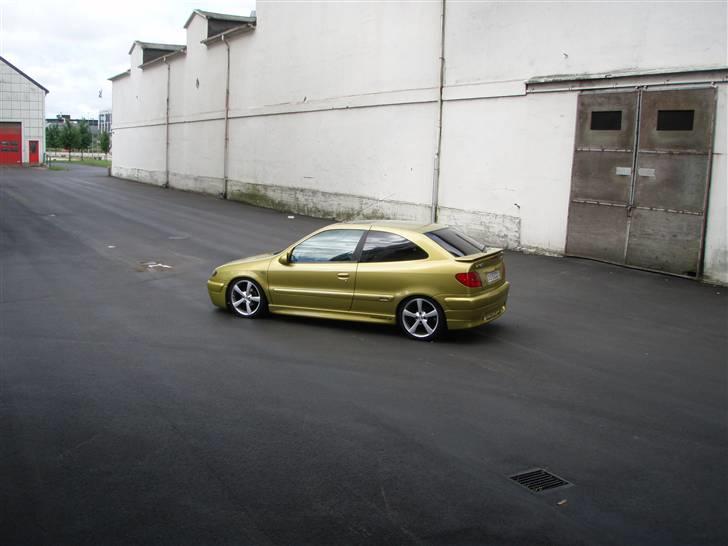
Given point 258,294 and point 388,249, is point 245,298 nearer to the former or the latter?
point 258,294

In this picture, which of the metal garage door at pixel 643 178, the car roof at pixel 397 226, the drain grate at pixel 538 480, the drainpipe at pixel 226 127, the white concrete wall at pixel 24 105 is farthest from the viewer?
the white concrete wall at pixel 24 105

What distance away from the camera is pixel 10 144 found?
73.6m

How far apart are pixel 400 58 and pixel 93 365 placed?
1694 cm

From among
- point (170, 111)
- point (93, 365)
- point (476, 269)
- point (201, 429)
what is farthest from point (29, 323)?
point (170, 111)

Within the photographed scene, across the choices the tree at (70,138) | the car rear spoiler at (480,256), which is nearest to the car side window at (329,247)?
the car rear spoiler at (480,256)

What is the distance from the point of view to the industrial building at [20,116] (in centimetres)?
7294

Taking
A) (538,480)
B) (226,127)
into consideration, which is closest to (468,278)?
(538,480)

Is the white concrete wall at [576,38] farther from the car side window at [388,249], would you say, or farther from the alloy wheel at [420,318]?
the alloy wheel at [420,318]

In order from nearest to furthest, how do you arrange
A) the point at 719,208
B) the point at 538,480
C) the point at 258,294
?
the point at 538,480, the point at 258,294, the point at 719,208

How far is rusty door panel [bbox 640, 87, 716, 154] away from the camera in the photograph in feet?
45.9

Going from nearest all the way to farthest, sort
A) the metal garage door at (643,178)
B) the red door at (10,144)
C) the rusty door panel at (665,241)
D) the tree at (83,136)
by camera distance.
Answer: the metal garage door at (643,178) → the rusty door panel at (665,241) → the red door at (10,144) → the tree at (83,136)

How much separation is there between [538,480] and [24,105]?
79021 mm

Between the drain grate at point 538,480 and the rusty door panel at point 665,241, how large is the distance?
10.4 meters

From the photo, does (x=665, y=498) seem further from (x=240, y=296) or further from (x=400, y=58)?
(x=400, y=58)
